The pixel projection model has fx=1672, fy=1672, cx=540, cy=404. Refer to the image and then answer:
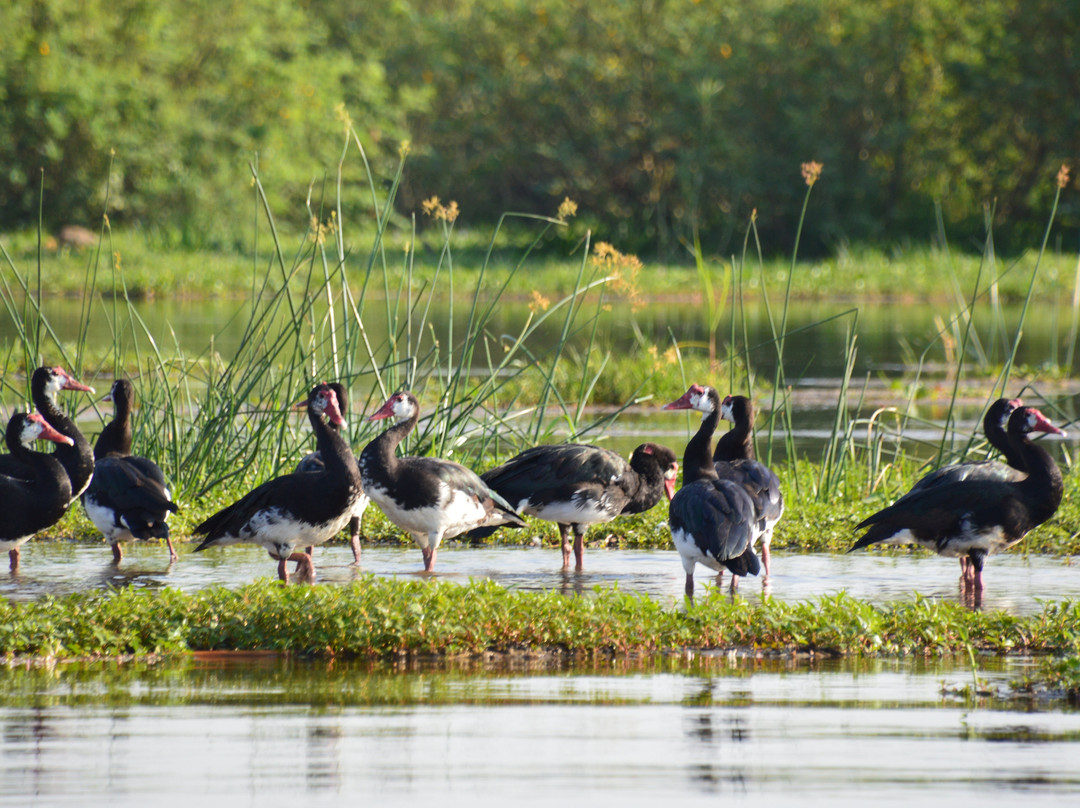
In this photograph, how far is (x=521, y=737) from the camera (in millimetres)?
5867

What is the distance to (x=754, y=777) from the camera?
5.41 m

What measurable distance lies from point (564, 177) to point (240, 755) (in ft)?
120

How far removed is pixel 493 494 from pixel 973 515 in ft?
8.63

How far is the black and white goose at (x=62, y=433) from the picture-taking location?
30.1 ft

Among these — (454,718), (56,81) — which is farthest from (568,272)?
(454,718)

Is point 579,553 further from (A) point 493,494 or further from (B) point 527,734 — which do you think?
(B) point 527,734

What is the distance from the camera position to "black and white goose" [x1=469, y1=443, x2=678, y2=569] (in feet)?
30.9

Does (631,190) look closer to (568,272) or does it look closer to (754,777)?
(568,272)

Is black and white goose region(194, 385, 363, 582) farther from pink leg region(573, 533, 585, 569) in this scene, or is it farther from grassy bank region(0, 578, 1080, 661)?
pink leg region(573, 533, 585, 569)

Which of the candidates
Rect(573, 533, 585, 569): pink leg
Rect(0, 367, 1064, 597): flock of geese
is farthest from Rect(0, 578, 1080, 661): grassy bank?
Rect(573, 533, 585, 569): pink leg

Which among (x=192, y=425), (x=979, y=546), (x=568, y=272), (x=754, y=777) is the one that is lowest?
(x=754, y=777)

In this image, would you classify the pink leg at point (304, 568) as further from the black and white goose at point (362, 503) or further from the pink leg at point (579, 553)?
the pink leg at point (579, 553)

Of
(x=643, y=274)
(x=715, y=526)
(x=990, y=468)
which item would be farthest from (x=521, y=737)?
(x=643, y=274)

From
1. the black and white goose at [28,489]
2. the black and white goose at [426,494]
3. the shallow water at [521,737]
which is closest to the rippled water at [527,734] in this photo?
the shallow water at [521,737]
